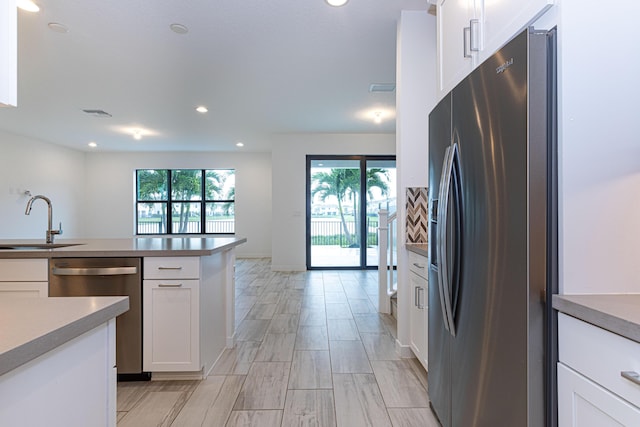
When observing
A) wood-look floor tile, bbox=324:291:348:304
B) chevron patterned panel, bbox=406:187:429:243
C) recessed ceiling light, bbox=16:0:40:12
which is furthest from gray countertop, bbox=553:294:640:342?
recessed ceiling light, bbox=16:0:40:12

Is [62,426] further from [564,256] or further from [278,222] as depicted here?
[278,222]

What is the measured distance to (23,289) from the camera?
2033mm

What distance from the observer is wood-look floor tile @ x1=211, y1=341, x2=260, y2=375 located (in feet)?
7.64

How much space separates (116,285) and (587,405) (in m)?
2.31

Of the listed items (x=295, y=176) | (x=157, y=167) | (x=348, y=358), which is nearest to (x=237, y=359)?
(x=348, y=358)

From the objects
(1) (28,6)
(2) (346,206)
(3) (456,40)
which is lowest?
(2) (346,206)

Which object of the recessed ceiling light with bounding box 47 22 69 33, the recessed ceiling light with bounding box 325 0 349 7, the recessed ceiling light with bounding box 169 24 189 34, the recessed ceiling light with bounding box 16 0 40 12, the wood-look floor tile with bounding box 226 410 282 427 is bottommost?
the wood-look floor tile with bounding box 226 410 282 427

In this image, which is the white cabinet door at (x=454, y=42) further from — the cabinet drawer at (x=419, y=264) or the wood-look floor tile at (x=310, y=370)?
the wood-look floor tile at (x=310, y=370)

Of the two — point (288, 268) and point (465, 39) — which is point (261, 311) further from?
point (465, 39)

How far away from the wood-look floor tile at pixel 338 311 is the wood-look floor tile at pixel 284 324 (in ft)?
1.27

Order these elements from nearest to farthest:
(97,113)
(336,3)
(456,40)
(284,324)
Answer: (456,40), (336,3), (284,324), (97,113)

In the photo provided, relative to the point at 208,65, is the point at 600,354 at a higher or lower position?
lower

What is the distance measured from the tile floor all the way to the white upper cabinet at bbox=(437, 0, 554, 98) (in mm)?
1765

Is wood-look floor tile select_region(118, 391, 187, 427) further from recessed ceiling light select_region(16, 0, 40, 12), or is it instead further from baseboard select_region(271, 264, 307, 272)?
baseboard select_region(271, 264, 307, 272)
